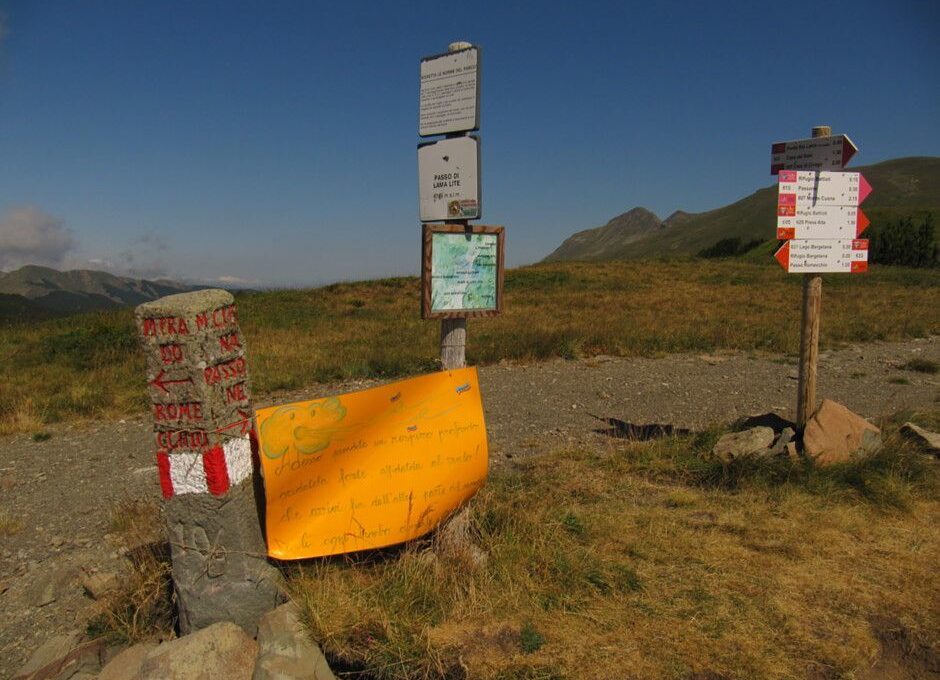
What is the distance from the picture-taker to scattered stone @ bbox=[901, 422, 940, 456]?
512 centimetres

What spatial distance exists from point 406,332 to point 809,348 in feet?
31.6

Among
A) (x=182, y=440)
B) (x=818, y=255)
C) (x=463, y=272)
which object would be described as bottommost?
(x=182, y=440)

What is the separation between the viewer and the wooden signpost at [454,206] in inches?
134

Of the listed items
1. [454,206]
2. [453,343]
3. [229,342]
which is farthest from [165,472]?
[454,206]

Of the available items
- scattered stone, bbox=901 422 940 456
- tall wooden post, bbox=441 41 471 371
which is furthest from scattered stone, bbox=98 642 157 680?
scattered stone, bbox=901 422 940 456

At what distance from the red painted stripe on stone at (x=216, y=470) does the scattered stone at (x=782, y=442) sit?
4.17 metres

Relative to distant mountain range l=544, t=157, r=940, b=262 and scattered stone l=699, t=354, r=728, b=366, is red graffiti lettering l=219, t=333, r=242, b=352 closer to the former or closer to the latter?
scattered stone l=699, t=354, r=728, b=366

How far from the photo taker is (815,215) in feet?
17.2

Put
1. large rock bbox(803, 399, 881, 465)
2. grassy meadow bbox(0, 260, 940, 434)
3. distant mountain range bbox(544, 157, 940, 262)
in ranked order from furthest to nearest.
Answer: distant mountain range bbox(544, 157, 940, 262)
grassy meadow bbox(0, 260, 940, 434)
large rock bbox(803, 399, 881, 465)

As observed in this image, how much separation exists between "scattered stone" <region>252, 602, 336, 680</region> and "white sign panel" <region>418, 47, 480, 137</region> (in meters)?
2.69

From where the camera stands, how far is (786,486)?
453 cm

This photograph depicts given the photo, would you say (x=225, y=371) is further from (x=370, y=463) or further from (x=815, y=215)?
(x=815, y=215)

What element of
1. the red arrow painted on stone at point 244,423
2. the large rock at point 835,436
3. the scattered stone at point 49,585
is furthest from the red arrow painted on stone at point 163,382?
the large rock at point 835,436

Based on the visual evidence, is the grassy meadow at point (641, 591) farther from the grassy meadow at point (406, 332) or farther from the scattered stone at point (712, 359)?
the scattered stone at point (712, 359)
